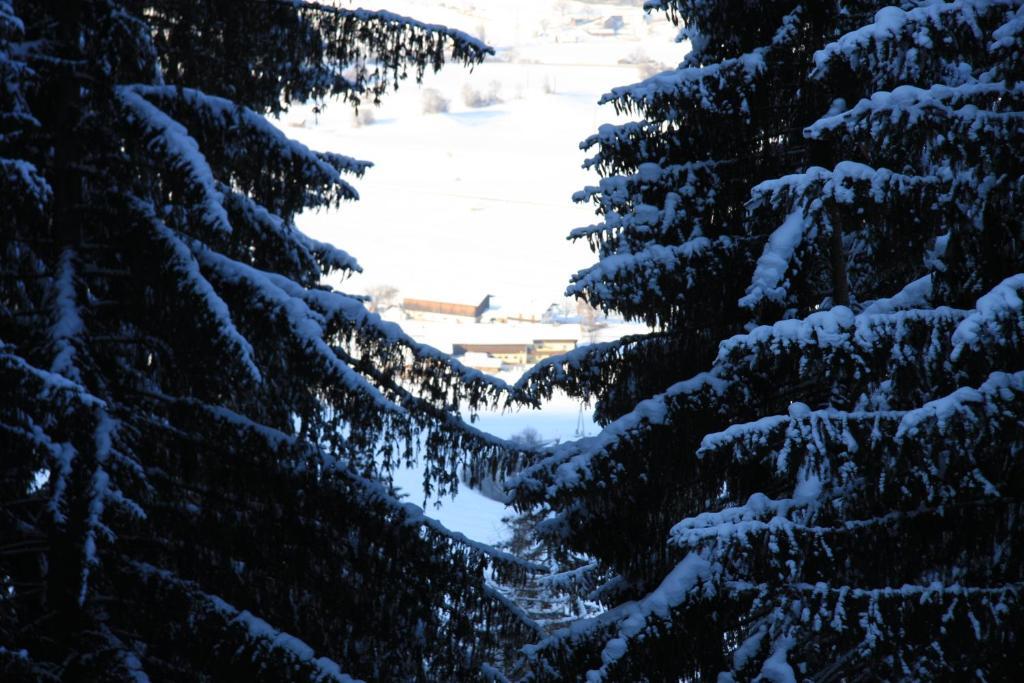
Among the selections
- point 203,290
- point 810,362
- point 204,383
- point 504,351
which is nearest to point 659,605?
point 810,362

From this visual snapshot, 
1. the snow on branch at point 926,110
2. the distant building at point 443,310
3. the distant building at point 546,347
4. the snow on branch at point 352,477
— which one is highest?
the snow on branch at point 926,110

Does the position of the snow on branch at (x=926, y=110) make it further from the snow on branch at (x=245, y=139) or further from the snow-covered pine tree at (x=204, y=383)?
the snow on branch at (x=245, y=139)

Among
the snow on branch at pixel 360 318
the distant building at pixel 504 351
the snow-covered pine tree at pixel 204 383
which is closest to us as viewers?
the snow-covered pine tree at pixel 204 383

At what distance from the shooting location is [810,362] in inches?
171

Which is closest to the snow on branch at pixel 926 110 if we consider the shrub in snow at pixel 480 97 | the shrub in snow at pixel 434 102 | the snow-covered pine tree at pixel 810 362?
the snow-covered pine tree at pixel 810 362

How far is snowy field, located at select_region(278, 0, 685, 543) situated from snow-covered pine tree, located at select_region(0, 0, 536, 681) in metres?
32.6

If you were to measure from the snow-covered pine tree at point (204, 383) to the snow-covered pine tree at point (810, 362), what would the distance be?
1102 mm

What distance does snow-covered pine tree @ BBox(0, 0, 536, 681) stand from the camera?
14.9 ft

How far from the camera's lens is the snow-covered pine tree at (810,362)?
13.5 feet

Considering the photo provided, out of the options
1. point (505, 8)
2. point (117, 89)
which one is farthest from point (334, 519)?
point (505, 8)

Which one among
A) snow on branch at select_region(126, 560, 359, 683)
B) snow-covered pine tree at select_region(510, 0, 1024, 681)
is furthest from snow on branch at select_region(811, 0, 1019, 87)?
snow on branch at select_region(126, 560, 359, 683)

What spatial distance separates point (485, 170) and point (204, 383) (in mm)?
86345

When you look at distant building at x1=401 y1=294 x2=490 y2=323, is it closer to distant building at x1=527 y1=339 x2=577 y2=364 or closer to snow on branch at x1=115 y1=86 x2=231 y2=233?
distant building at x1=527 y1=339 x2=577 y2=364

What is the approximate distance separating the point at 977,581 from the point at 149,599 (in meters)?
3.91
